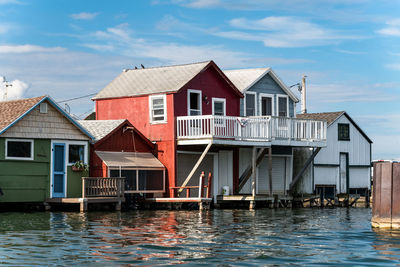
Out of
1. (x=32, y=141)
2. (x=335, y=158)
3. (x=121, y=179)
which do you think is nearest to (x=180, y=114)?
(x=121, y=179)

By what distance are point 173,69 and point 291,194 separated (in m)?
9.66

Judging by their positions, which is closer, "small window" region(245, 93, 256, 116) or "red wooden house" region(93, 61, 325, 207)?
"red wooden house" region(93, 61, 325, 207)

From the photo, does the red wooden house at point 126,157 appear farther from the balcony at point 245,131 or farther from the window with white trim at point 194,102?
the window with white trim at point 194,102

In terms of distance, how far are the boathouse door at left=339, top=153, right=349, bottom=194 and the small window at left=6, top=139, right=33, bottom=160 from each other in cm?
2105

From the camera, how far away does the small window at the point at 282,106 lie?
42688 millimetres

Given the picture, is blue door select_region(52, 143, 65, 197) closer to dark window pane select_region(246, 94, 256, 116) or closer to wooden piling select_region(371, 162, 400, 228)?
dark window pane select_region(246, 94, 256, 116)

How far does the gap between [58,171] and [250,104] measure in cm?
1295

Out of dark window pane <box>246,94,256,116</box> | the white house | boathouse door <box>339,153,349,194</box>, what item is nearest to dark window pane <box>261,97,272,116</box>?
dark window pane <box>246,94,256,116</box>

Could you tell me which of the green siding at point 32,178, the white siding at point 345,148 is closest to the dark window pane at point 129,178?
the green siding at point 32,178

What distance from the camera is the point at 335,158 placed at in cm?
4475

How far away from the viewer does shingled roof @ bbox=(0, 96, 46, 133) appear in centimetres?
3115

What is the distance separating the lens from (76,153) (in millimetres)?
33656

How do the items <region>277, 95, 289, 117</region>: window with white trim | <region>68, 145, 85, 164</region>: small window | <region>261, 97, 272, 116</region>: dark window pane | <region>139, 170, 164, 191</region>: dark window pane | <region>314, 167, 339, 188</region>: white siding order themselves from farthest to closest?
<region>314, 167, 339, 188</region>: white siding, <region>277, 95, 289, 117</region>: window with white trim, <region>261, 97, 272, 116</region>: dark window pane, <region>139, 170, 164, 191</region>: dark window pane, <region>68, 145, 85, 164</region>: small window

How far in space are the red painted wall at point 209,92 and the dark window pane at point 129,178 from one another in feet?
12.8
